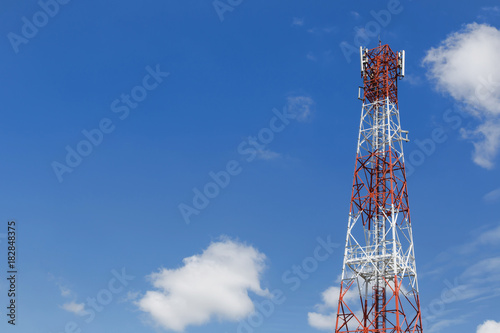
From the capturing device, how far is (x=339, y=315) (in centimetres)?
6750

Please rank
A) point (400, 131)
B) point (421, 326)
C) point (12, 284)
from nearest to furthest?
1. point (12, 284)
2. point (421, 326)
3. point (400, 131)

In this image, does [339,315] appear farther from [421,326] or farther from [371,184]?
[371,184]

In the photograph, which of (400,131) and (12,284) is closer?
(12,284)

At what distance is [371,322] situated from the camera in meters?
66.6

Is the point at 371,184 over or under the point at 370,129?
under

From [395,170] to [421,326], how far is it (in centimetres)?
1947

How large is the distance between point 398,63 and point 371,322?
35.0 meters

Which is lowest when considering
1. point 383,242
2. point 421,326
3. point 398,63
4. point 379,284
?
point 421,326

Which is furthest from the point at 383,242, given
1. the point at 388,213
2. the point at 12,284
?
the point at 12,284

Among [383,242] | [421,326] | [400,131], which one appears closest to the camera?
[421,326]

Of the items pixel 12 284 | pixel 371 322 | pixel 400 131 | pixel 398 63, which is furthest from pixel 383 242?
pixel 12 284

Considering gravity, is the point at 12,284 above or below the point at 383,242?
below

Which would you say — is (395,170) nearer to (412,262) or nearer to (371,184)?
(371,184)

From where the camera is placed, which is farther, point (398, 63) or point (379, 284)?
point (398, 63)
